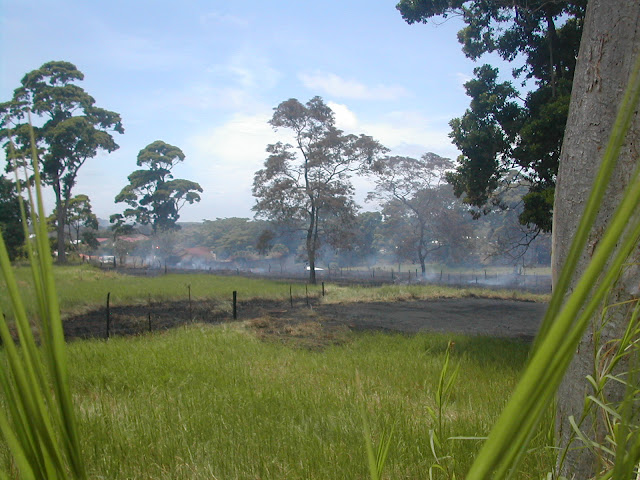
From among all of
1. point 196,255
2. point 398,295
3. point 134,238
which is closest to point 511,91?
point 398,295

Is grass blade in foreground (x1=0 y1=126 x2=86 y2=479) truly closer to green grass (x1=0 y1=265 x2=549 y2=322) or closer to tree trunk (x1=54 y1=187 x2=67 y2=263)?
green grass (x1=0 y1=265 x2=549 y2=322)

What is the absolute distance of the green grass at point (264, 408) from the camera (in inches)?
106

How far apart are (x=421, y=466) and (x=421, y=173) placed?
43446 mm

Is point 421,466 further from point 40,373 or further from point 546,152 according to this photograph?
point 546,152

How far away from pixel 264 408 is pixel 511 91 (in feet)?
34.0

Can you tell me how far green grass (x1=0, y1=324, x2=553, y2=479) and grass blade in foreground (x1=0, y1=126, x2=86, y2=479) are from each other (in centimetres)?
30

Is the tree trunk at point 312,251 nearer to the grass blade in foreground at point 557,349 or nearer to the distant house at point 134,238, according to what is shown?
the grass blade in foreground at point 557,349

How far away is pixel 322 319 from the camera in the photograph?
13.9m

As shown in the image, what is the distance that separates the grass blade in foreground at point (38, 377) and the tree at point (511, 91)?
34.5 feet

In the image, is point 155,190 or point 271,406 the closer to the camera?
point 271,406

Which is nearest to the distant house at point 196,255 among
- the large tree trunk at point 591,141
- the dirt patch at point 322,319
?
the dirt patch at point 322,319

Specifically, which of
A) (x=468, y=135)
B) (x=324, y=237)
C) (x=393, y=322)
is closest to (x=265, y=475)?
(x=468, y=135)

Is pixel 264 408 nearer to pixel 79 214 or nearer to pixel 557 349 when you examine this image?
pixel 557 349

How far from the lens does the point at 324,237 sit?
3478 centimetres
